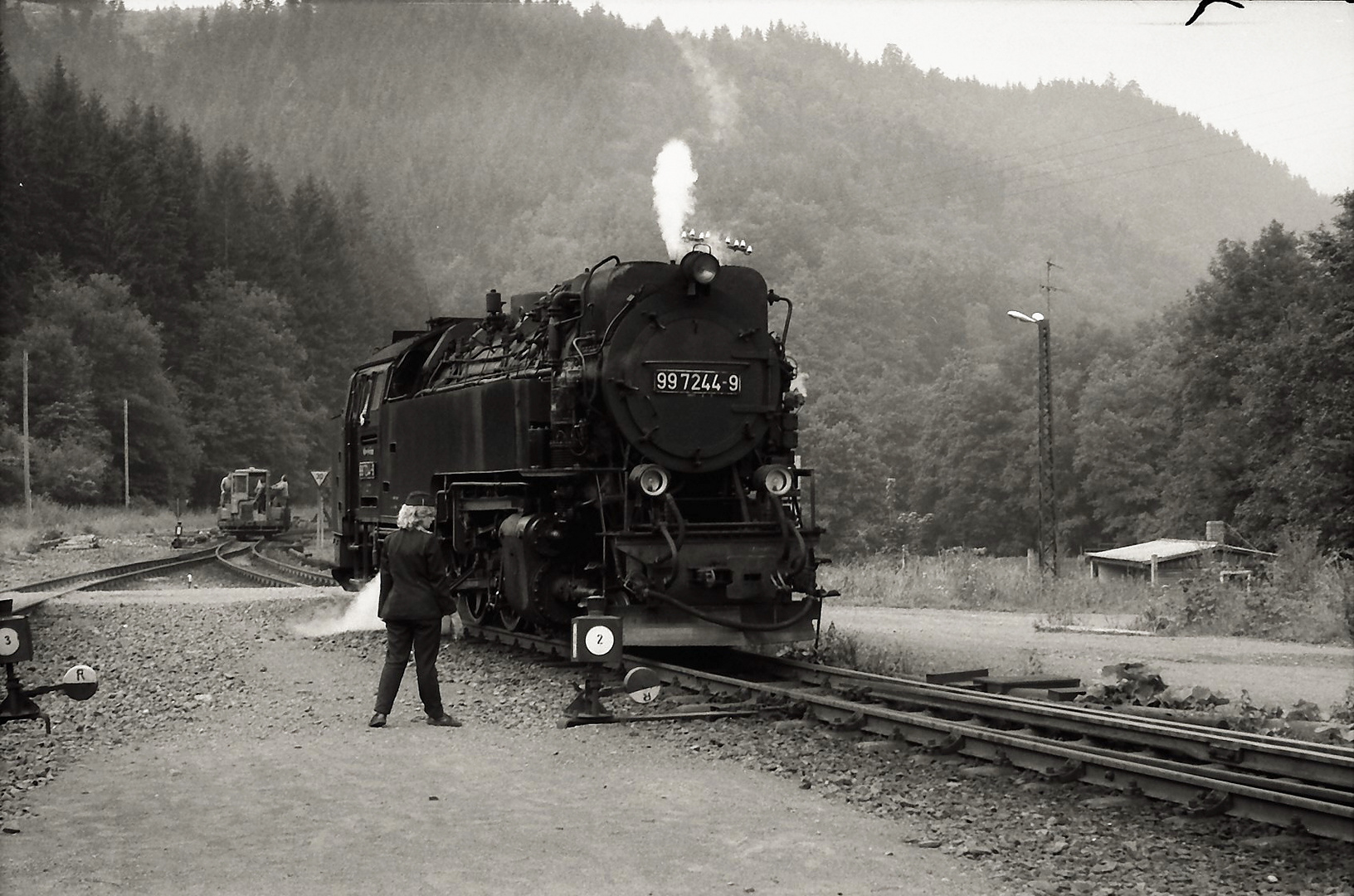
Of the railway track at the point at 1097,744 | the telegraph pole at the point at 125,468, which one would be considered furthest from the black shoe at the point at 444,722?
the telegraph pole at the point at 125,468

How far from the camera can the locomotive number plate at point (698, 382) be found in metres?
12.0

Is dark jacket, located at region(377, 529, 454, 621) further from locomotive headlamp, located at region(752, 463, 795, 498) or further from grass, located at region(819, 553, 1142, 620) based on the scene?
grass, located at region(819, 553, 1142, 620)

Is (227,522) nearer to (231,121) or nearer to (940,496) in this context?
(940,496)

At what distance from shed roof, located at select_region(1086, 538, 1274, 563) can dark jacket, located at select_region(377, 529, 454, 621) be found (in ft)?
54.5

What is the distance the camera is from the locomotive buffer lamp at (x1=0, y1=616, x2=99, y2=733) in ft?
27.8

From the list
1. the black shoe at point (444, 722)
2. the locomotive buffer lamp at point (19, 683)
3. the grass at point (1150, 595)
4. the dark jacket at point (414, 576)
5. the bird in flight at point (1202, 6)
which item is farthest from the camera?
the grass at point (1150, 595)

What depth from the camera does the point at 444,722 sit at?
9812mm

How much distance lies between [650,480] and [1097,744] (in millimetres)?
4717

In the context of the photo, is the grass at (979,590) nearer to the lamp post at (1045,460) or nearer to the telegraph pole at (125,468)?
the lamp post at (1045,460)

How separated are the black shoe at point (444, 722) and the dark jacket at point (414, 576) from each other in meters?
0.71

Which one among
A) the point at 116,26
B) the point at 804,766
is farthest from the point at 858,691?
the point at 116,26

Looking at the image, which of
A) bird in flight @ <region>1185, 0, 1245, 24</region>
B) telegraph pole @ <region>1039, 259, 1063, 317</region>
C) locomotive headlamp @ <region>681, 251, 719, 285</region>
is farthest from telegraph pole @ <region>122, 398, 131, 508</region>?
bird in flight @ <region>1185, 0, 1245, 24</region>

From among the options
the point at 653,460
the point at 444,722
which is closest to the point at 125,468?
the point at 653,460

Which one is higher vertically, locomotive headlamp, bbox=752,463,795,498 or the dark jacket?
locomotive headlamp, bbox=752,463,795,498
